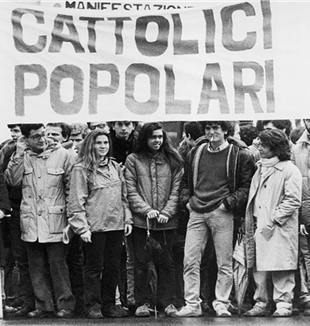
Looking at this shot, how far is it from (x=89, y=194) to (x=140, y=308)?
1333 mm

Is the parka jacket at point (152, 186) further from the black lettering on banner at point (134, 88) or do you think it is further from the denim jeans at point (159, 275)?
the black lettering on banner at point (134, 88)

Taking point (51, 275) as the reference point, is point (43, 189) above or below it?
above

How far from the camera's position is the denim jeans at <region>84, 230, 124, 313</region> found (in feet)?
32.0

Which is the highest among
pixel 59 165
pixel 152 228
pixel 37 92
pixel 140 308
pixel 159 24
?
pixel 159 24

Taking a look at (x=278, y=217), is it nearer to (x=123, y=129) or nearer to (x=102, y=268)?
(x=102, y=268)

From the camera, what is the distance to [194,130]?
35.6 ft

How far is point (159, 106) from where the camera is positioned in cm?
921

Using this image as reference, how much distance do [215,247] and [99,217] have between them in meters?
1.29

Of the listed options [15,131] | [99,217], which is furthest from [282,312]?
[15,131]

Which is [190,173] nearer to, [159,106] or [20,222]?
[159,106]

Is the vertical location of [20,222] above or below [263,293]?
above

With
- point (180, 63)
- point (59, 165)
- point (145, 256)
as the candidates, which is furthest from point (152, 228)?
point (180, 63)

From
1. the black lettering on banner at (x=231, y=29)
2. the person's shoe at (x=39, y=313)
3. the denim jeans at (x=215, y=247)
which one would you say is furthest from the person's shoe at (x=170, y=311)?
the black lettering on banner at (x=231, y=29)

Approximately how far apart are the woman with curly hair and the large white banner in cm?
91
